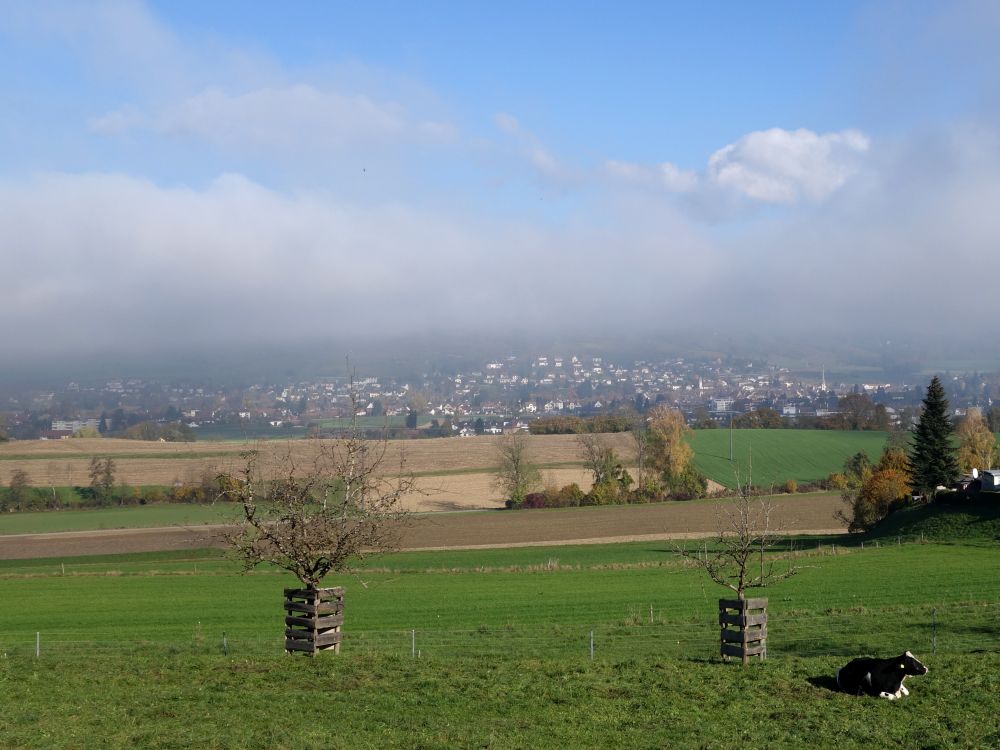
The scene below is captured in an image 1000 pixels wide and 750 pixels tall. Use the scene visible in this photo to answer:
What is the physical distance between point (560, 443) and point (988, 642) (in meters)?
97.9

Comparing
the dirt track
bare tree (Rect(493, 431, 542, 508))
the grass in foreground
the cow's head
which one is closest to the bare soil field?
bare tree (Rect(493, 431, 542, 508))

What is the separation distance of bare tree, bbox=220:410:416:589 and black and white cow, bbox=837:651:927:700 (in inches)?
372

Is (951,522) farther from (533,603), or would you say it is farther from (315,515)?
(315,515)

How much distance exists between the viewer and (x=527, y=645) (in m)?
25.0

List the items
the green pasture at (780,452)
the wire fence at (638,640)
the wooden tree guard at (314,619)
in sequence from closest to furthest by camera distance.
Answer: the wooden tree guard at (314,619)
the wire fence at (638,640)
the green pasture at (780,452)

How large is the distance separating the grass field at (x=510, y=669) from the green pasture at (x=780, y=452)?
6074cm

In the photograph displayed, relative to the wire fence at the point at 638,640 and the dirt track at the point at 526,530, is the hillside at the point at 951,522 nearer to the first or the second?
the dirt track at the point at 526,530

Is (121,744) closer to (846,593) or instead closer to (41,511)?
(846,593)

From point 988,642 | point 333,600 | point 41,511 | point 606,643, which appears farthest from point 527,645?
point 41,511

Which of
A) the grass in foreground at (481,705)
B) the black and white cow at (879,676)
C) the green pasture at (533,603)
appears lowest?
the green pasture at (533,603)

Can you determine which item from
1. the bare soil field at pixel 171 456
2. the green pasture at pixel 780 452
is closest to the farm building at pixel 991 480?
the green pasture at pixel 780 452

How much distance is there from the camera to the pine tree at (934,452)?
2736 inches

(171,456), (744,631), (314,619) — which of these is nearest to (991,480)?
(744,631)

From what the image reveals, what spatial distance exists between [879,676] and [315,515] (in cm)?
1142
